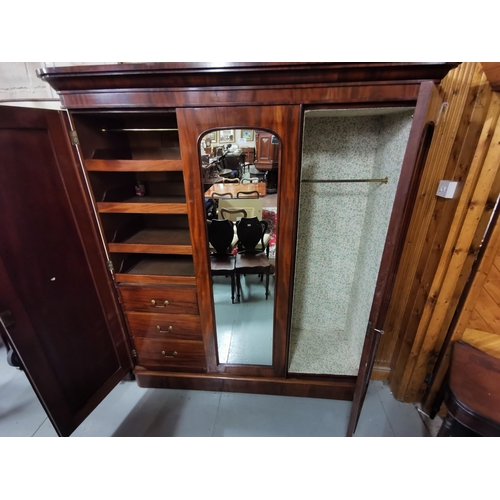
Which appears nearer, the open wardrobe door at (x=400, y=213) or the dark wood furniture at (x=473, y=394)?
the open wardrobe door at (x=400, y=213)

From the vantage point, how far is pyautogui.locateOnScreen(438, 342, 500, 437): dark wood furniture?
957 mm

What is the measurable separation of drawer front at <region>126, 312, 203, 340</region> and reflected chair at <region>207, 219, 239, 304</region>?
36 cm

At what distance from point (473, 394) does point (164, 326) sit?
5.50 feet

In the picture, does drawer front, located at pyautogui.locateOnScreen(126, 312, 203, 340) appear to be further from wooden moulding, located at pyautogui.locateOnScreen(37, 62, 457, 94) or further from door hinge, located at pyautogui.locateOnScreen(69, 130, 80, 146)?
wooden moulding, located at pyautogui.locateOnScreen(37, 62, 457, 94)

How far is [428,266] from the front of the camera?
1294 millimetres

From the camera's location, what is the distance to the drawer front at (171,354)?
1.58 meters

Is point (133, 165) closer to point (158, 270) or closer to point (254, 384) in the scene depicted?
point (158, 270)

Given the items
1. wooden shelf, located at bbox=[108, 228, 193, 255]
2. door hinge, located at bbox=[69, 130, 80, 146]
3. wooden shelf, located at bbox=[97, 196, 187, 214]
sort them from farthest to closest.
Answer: wooden shelf, located at bbox=[108, 228, 193, 255]
wooden shelf, located at bbox=[97, 196, 187, 214]
door hinge, located at bbox=[69, 130, 80, 146]

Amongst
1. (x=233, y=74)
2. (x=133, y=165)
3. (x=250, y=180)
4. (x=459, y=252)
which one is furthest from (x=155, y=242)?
(x=459, y=252)

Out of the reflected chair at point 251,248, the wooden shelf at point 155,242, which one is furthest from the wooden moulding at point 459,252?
the wooden shelf at point 155,242

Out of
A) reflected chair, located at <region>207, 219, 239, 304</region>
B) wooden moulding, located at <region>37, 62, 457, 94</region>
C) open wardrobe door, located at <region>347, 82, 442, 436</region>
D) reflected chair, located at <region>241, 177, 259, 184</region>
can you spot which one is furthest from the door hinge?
open wardrobe door, located at <region>347, 82, 442, 436</region>

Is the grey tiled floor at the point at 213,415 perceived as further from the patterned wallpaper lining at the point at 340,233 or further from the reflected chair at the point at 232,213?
the reflected chair at the point at 232,213

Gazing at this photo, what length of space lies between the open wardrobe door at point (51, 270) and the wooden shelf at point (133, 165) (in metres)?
0.09

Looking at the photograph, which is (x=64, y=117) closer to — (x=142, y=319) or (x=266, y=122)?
(x=266, y=122)
